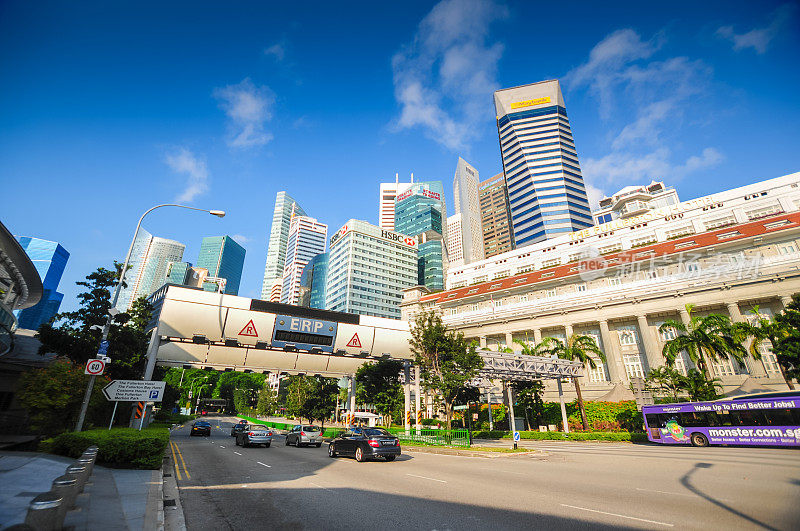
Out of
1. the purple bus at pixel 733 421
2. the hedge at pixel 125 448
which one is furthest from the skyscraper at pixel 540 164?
the hedge at pixel 125 448

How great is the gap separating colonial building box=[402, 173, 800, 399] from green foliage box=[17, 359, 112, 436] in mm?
43375

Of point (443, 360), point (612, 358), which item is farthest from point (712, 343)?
point (443, 360)

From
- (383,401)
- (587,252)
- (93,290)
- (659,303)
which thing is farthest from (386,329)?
(587,252)

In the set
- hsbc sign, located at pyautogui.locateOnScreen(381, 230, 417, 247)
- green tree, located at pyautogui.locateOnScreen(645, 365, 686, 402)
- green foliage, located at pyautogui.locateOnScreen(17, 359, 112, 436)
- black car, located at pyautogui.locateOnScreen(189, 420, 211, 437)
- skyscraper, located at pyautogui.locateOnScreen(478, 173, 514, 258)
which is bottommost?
black car, located at pyautogui.locateOnScreen(189, 420, 211, 437)

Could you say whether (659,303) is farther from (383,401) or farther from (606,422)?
(383,401)

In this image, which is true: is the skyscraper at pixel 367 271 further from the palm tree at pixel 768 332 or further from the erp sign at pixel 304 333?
the palm tree at pixel 768 332

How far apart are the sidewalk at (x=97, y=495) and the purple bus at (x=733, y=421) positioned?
105ft

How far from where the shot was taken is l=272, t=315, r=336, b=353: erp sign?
96.4ft

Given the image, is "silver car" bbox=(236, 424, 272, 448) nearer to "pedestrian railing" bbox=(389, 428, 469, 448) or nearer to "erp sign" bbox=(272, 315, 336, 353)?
"erp sign" bbox=(272, 315, 336, 353)

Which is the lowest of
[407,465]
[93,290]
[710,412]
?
[407,465]

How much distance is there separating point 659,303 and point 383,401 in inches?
1445

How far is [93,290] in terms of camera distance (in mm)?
21281

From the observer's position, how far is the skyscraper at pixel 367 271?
135 m

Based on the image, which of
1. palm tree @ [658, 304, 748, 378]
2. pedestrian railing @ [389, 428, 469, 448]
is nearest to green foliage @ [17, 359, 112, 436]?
pedestrian railing @ [389, 428, 469, 448]
